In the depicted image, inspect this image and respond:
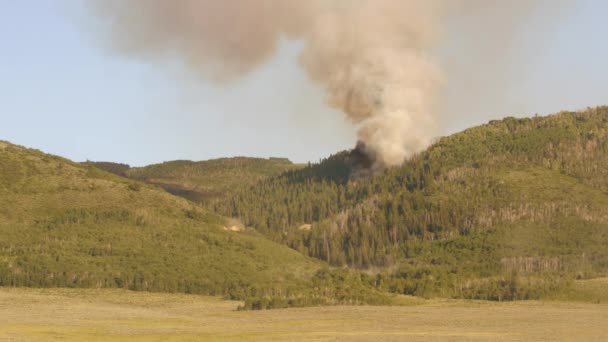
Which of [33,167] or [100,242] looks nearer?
[100,242]

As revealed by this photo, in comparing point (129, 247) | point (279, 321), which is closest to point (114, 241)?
point (129, 247)

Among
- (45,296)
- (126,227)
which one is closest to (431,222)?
(126,227)

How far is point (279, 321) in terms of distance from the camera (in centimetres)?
7912

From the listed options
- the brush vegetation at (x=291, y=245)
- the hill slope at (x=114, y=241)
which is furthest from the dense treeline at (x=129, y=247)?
the brush vegetation at (x=291, y=245)

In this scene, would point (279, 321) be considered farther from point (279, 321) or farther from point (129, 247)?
point (129, 247)

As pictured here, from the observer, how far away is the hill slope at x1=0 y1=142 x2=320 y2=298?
126375 mm

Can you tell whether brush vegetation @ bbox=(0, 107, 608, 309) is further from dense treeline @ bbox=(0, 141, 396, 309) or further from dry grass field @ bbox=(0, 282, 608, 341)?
dry grass field @ bbox=(0, 282, 608, 341)

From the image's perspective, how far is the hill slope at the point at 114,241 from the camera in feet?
415

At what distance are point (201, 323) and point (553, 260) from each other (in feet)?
293

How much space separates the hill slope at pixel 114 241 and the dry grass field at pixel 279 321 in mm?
15188

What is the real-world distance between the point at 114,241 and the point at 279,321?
67.5 metres

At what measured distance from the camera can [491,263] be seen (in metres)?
155

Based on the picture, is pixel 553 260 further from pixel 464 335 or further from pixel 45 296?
pixel 464 335

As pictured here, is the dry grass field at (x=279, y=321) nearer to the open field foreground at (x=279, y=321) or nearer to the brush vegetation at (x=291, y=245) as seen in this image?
the open field foreground at (x=279, y=321)
